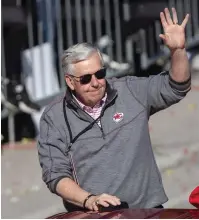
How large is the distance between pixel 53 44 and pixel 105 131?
5642 millimetres

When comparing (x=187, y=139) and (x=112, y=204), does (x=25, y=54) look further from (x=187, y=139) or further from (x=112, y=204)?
(x=112, y=204)

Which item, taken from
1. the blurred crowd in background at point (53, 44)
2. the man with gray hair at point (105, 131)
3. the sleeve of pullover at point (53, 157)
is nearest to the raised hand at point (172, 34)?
the man with gray hair at point (105, 131)

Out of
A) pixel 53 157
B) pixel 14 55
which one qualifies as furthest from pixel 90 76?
pixel 14 55

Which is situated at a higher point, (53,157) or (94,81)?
(94,81)

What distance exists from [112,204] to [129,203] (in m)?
0.38

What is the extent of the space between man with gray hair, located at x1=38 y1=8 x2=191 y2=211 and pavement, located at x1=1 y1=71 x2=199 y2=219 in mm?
2708

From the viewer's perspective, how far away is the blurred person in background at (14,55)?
955 cm

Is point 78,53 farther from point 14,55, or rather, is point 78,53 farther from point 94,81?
point 14,55

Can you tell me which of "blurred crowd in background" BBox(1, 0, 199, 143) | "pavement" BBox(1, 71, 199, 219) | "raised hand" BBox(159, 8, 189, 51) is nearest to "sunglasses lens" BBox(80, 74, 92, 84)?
"raised hand" BBox(159, 8, 189, 51)

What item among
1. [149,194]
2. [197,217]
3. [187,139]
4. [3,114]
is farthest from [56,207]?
[197,217]

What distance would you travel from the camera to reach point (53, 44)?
32.8ft

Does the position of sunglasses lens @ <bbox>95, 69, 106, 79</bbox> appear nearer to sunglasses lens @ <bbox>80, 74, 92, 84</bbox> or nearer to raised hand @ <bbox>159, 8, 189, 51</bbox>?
sunglasses lens @ <bbox>80, 74, 92, 84</bbox>

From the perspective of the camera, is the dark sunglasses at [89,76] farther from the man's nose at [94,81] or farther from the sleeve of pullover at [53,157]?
the sleeve of pullover at [53,157]

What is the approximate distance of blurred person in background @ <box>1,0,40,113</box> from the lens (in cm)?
955
